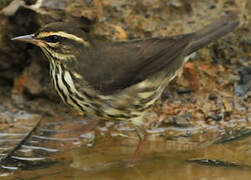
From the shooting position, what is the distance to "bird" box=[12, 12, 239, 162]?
4.89 m

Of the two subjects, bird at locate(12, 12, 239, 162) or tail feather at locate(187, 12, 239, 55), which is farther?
tail feather at locate(187, 12, 239, 55)

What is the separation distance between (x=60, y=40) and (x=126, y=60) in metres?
0.73

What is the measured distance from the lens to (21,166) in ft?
16.1

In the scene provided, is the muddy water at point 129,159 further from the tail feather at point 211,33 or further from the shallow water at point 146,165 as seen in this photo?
the tail feather at point 211,33

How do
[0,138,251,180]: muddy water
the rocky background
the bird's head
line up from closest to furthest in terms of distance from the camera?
[0,138,251,180]: muddy water < the bird's head < the rocky background

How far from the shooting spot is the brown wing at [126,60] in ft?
16.2

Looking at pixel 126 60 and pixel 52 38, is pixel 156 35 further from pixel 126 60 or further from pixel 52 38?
pixel 52 38

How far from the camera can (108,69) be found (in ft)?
16.4

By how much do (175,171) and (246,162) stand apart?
0.71 m

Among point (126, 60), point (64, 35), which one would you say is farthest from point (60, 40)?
point (126, 60)

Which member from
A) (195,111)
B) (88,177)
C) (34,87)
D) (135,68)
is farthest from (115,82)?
(34,87)

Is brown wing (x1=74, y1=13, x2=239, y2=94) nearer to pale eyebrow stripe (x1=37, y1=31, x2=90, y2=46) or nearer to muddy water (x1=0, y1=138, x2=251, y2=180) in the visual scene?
pale eyebrow stripe (x1=37, y1=31, x2=90, y2=46)

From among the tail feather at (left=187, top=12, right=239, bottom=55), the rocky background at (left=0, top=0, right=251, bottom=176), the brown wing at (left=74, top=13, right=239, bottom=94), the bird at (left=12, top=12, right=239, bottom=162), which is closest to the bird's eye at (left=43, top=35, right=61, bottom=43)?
the bird at (left=12, top=12, right=239, bottom=162)

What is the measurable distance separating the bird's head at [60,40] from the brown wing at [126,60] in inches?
5.0
